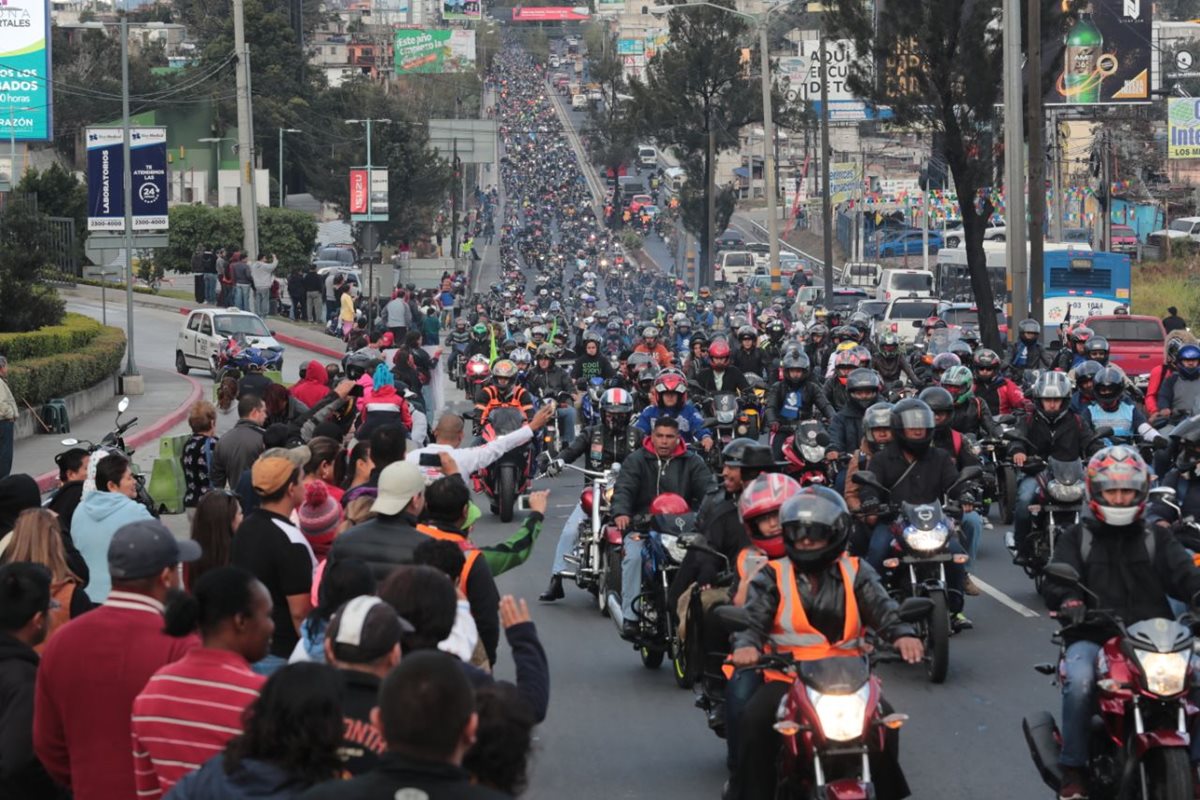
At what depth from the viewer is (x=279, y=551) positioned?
8.86 metres

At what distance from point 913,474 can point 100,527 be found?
19.3 ft

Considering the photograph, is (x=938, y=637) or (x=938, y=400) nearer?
(x=938, y=637)

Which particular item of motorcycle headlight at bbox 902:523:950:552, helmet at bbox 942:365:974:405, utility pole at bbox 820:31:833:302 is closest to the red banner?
utility pole at bbox 820:31:833:302

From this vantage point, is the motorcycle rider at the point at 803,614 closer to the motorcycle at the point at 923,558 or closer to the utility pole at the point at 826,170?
the motorcycle at the point at 923,558

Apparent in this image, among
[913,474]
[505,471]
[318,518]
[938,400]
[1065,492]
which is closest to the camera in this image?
[318,518]

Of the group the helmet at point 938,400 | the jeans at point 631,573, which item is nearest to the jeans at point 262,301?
the helmet at point 938,400

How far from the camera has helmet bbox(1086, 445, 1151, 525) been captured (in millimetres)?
9039

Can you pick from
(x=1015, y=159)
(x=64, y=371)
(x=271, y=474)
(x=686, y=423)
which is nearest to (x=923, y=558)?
(x=686, y=423)

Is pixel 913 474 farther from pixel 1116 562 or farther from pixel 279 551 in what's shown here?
pixel 279 551

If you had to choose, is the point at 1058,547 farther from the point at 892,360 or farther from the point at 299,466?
the point at 892,360

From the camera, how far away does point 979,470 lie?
1335 centimetres

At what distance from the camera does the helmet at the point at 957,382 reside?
19250mm

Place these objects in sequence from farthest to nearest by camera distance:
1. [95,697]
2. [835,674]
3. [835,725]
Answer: [835,674] → [835,725] → [95,697]

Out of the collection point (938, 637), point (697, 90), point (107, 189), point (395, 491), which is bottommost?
point (938, 637)
